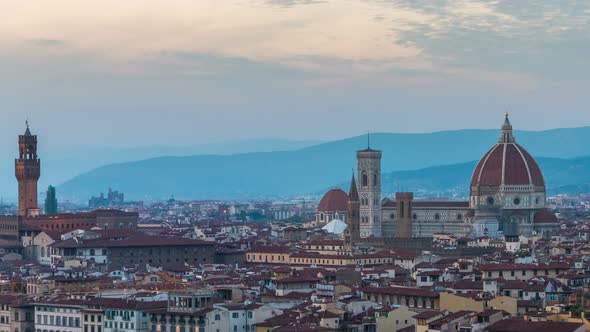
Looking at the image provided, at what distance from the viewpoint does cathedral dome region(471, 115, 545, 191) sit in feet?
502

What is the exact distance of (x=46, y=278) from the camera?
85.5 m

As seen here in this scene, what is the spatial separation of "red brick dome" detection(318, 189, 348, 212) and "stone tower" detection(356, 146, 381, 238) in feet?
33.4

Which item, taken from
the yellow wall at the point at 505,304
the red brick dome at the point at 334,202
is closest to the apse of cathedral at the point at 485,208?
the red brick dome at the point at 334,202

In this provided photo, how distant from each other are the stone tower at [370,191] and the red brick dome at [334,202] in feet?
33.4

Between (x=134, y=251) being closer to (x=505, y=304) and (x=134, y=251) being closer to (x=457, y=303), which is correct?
(x=457, y=303)

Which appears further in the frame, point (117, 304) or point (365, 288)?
point (365, 288)

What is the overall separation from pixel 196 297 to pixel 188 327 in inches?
80.9

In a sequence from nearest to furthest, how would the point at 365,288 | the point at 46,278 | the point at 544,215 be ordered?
1. the point at 365,288
2. the point at 46,278
3. the point at 544,215

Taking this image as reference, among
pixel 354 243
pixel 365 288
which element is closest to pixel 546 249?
pixel 354 243

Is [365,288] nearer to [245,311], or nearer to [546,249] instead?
[245,311]

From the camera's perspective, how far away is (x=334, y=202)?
573 ft

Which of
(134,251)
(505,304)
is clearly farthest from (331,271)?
(505,304)

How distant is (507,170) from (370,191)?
14.2 metres

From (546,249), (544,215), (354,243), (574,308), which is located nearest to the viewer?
(574,308)
